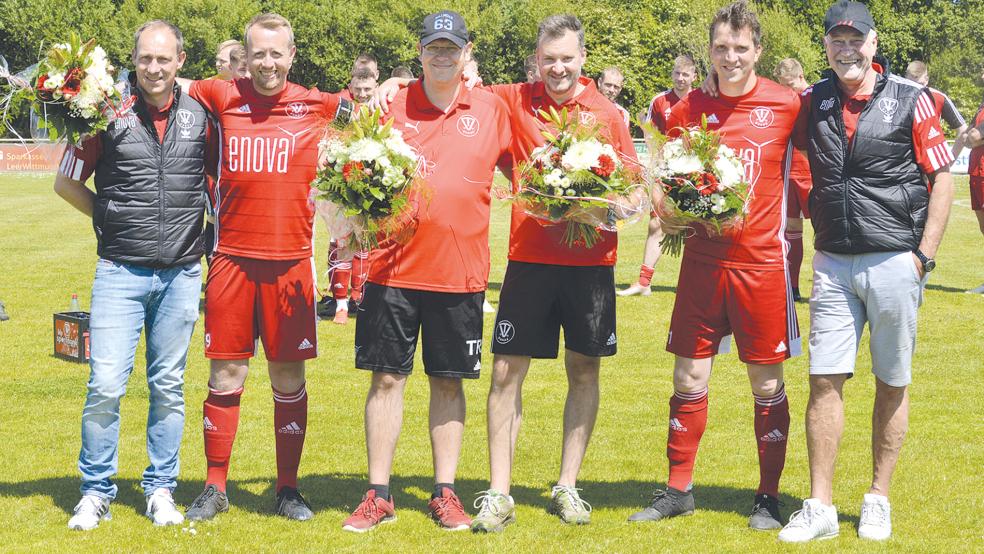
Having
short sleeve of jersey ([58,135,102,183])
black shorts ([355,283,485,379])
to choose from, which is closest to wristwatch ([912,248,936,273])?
black shorts ([355,283,485,379])

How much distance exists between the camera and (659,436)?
822 cm

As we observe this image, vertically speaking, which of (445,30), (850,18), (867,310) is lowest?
(867,310)

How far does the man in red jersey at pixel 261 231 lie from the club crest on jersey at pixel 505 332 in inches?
40.7

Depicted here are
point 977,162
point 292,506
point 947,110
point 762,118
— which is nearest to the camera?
point 762,118

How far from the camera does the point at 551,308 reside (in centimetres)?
623

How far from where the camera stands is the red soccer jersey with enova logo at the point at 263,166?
19.9 ft

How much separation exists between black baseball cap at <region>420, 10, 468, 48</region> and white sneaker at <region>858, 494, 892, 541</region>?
10.6 feet

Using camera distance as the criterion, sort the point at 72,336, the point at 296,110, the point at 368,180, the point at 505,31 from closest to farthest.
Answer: the point at 368,180
the point at 296,110
the point at 72,336
the point at 505,31

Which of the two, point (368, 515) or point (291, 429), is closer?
point (368, 515)

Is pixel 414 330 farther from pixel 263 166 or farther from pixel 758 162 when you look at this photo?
pixel 758 162

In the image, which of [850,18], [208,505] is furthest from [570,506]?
[850,18]

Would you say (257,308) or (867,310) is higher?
(867,310)

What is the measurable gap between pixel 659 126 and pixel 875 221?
132 cm

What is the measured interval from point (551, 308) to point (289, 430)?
1.64 metres
